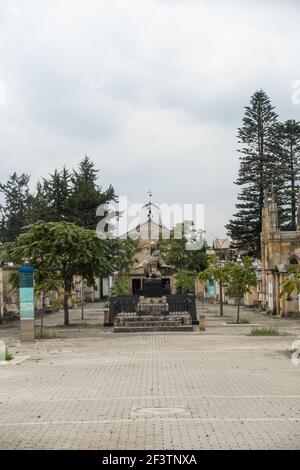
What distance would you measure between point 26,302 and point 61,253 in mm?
8117

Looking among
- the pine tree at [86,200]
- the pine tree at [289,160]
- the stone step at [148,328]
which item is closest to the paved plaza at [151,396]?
the stone step at [148,328]

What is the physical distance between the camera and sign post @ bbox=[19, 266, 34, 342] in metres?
30.2

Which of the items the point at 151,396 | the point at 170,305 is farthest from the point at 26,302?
the point at 151,396

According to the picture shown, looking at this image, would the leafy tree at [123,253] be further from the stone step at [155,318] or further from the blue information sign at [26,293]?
the blue information sign at [26,293]

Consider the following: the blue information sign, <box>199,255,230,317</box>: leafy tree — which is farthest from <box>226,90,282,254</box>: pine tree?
the blue information sign

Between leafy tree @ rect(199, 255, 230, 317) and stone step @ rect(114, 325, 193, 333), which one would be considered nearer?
stone step @ rect(114, 325, 193, 333)

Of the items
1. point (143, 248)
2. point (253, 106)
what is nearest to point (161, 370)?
point (253, 106)

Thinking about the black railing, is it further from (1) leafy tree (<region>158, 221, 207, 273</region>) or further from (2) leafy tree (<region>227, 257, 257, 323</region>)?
(1) leafy tree (<region>158, 221, 207, 273</region>)

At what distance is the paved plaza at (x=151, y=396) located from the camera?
11.4 meters

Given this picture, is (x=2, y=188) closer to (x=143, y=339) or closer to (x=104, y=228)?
(x=104, y=228)

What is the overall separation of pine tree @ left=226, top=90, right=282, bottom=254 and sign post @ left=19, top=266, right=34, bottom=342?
128 feet

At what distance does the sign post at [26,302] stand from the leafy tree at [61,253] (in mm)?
6540
